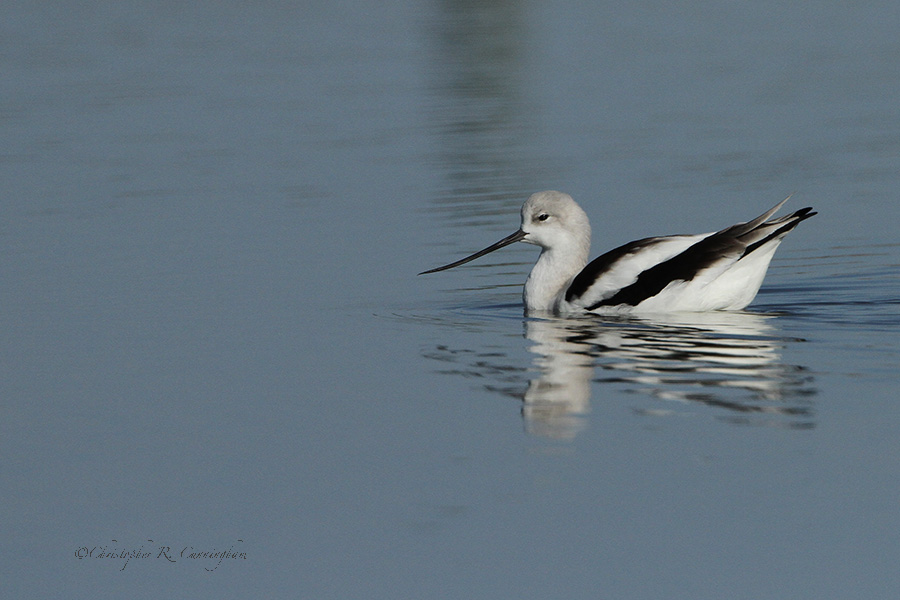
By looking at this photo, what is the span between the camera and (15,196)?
14016 mm

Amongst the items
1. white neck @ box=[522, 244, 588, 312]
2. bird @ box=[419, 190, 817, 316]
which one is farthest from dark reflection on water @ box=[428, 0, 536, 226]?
bird @ box=[419, 190, 817, 316]

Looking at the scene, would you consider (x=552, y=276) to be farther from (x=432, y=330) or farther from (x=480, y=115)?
(x=480, y=115)

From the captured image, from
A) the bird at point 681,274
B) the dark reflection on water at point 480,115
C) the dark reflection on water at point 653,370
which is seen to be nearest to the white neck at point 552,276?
the bird at point 681,274

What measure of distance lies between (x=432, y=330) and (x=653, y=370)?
6.37 ft

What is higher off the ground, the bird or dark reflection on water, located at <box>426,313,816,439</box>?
the bird

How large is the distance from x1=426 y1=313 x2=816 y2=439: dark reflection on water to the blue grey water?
0.11ft

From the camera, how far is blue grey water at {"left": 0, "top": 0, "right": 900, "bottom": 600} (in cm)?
556

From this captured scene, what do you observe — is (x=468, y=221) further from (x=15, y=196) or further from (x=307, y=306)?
(x=15, y=196)

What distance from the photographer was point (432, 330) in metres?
9.07

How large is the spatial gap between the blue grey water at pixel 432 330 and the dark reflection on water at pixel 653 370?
0.03 metres

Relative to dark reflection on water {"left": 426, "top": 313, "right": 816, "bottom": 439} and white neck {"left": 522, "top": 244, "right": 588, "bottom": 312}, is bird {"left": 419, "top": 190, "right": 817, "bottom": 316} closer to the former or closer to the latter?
white neck {"left": 522, "top": 244, "right": 588, "bottom": 312}

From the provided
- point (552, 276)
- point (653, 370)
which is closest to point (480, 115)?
point (552, 276)

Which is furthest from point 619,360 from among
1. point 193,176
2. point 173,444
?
point 193,176

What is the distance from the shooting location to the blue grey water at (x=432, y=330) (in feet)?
18.2
